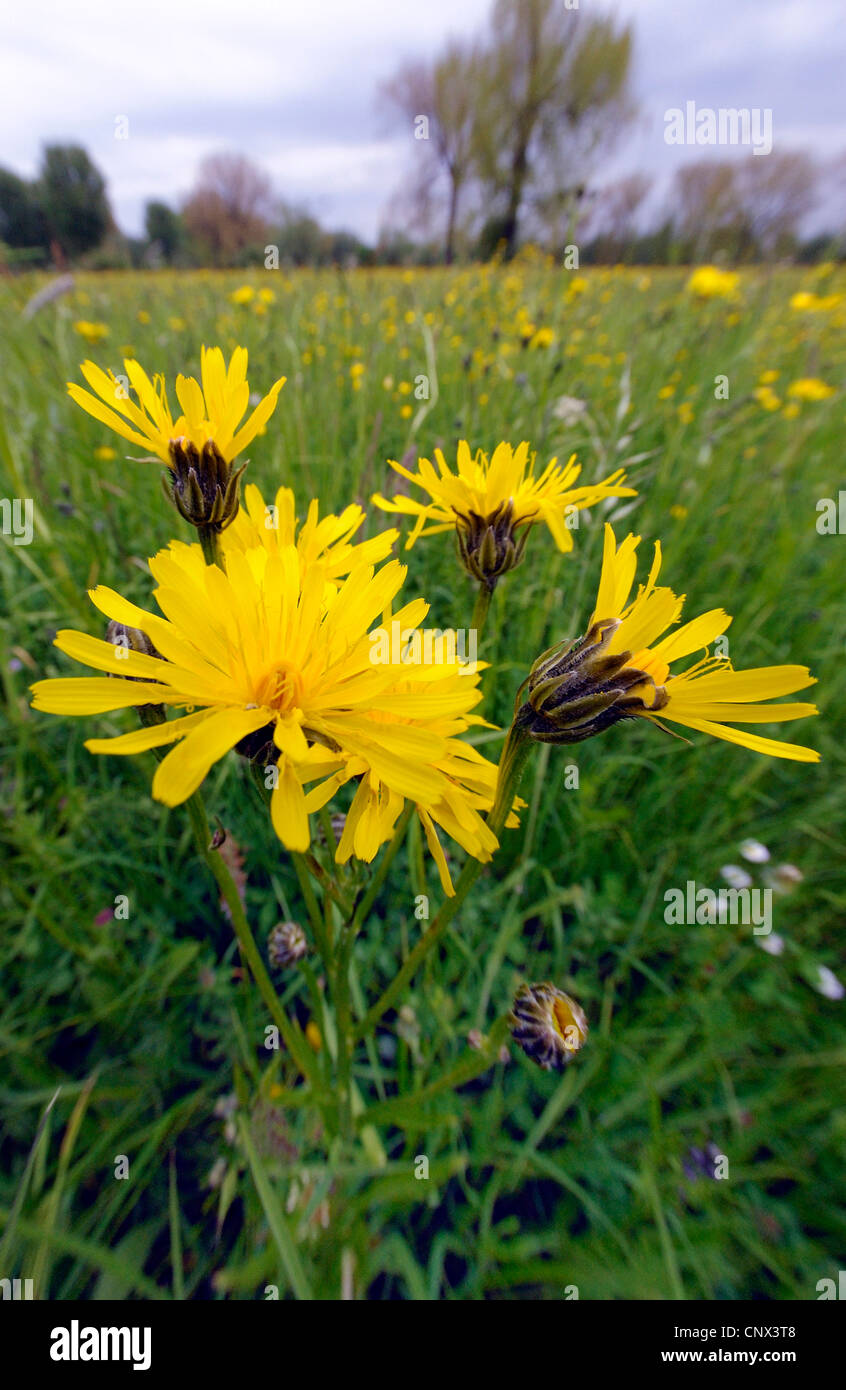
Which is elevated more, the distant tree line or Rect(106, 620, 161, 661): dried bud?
the distant tree line

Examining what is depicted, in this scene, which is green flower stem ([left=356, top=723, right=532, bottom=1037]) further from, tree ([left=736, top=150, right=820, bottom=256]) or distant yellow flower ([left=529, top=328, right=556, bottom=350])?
tree ([left=736, top=150, right=820, bottom=256])

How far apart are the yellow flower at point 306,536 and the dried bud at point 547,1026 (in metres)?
0.51

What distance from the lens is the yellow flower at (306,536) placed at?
0.60 meters

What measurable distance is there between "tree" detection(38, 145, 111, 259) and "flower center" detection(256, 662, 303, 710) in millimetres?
12896

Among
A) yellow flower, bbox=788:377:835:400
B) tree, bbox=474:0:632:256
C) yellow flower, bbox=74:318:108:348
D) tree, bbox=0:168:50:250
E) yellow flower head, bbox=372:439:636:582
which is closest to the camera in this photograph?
yellow flower head, bbox=372:439:636:582

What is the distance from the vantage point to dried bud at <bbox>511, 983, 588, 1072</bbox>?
677 millimetres

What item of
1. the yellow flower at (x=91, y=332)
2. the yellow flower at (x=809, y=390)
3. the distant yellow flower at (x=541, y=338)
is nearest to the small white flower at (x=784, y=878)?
the distant yellow flower at (x=541, y=338)

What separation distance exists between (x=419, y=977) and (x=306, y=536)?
94cm

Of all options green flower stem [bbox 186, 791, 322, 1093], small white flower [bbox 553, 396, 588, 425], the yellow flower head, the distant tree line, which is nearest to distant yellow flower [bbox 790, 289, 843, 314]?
the distant tree line

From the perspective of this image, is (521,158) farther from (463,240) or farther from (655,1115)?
(655,1115)

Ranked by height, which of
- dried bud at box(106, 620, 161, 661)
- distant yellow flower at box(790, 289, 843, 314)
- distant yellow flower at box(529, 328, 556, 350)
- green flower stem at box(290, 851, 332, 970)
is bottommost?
green flower stem at box(290, 851, 332, 970)

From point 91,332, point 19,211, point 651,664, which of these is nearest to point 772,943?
point 651,664

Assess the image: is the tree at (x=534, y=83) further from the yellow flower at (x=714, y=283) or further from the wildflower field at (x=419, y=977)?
the wildflower field at (x=419, y=977)

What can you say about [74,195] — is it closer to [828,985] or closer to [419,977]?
[419,977]
